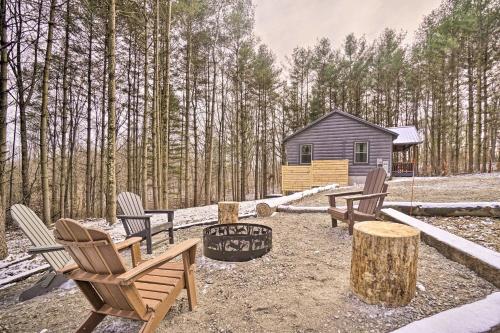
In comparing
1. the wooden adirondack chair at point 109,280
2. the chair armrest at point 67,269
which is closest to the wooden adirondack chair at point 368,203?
the wooden adirondack chair at point 109,280

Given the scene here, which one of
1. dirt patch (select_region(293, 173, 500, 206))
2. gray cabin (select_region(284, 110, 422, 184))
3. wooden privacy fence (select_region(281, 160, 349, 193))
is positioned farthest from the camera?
wooden privacy fence (select_region(281, 160, 349, 193))

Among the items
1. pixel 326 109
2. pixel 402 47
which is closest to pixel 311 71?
pixel 326 109

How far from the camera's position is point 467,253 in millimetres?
2822

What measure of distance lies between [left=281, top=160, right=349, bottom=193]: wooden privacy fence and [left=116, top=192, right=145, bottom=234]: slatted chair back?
11.5 metres

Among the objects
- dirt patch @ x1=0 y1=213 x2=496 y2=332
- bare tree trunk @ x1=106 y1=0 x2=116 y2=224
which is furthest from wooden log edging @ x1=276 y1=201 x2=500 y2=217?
bare tree trunk @ x1=106 y1=0 x2=116 y2=224

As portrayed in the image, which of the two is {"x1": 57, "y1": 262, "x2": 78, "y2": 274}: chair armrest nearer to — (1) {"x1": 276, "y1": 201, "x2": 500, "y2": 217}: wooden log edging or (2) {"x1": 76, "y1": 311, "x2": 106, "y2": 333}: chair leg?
Result: (2) {"x1": 76, "y1": 311, "x2": 106, "y2": 333}: chair leg

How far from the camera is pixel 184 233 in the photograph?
542 cm

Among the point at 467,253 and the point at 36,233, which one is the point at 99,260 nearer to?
the point at 36,233

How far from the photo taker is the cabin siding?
1478 centimetres

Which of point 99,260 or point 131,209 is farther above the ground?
point 99,260

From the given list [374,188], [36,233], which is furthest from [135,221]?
[374,188]

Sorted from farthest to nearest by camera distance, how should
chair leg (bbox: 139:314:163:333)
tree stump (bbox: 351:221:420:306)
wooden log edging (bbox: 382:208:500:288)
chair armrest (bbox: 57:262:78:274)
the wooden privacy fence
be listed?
the wooden privacy fence, wooden log edging (bbox: 382:208:500:288), tree stump (bbox: 351:221:420:306), chair armrest (bbox: 57:262:78:274), chair leg (bbox: 139:314:163:333)

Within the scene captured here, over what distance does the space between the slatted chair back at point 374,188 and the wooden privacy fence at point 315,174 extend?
1039 centimetres

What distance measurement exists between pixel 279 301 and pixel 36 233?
10.1ft
